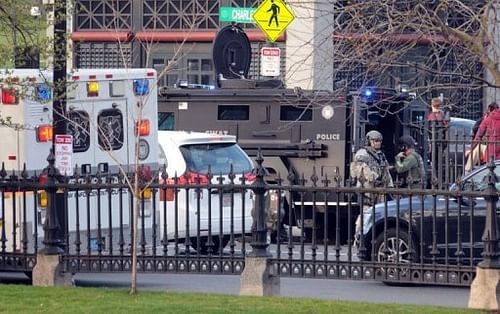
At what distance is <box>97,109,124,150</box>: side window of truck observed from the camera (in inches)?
642

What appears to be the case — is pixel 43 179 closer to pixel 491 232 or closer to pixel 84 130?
pixel 84 130

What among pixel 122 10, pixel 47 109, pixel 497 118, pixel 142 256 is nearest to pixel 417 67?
pixel 142 256

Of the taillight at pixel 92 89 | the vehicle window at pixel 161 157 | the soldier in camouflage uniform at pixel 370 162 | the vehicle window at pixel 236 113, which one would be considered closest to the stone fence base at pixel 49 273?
the taillight at pixel 92 89

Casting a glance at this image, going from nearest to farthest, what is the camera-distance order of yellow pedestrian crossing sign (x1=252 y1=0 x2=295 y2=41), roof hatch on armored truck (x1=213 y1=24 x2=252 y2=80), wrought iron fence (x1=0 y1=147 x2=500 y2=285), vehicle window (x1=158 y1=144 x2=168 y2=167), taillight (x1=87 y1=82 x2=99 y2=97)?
1. wrought iron fence (x1=0 y1=147 x2=500 y2=285)
2. taillight (x1=87 y1=82 x2=99 y2=97)
3. yellow pedestrian crossing sign (x1=252 y1=0 x2=295 y2=41)
4. vehicle window (x1=158 y1=144 x2=168 y2=167)
5. roof hatch on armored truck (x1=213 y1=24 x2=252 y2=80)

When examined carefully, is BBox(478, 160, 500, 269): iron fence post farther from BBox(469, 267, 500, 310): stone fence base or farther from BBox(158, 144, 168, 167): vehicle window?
BBox(158, 144, 168, 167): vehicle window

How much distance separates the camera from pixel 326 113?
2100cm

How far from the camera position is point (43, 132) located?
15484 mm

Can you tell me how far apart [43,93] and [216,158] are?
489 centimetres

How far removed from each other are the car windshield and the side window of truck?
1.73m

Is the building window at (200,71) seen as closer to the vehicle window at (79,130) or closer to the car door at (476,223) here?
the vehicle window at (79,130)

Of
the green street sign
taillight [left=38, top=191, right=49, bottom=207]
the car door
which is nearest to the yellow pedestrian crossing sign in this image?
the car door

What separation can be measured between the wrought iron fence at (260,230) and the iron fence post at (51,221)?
0.01 m

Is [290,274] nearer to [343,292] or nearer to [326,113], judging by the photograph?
[343,292]

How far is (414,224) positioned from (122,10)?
736 inches
